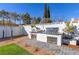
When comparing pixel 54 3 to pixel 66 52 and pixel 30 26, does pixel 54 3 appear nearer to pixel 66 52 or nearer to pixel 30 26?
pixel 30 26

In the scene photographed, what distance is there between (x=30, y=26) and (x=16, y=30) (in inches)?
13.7

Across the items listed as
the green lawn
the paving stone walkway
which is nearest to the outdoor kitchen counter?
the paving stone walkway

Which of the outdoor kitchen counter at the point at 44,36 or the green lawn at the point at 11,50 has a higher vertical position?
the outdoor kitchen counter at the point at 44,36

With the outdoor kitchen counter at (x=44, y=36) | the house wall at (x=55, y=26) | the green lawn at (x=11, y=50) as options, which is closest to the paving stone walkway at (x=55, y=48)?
the outdoor kitchen counter at (x=44, y=36)

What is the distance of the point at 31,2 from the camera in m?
4.90

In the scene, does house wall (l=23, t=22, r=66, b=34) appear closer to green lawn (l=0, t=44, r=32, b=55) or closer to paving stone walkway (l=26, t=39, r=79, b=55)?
paving stone walkway (l=26, t=39, r=79, b=55)

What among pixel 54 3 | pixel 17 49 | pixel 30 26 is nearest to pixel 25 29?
pixel 30 26

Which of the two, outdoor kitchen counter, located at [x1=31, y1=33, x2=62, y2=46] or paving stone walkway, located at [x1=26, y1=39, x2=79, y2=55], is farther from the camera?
outdoor kitchen counter, located at [x1=31, y1=33, x2=62, y2=46]

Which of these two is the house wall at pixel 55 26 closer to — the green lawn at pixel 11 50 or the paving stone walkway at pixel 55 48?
the paving stone walkway at pixel 55 48

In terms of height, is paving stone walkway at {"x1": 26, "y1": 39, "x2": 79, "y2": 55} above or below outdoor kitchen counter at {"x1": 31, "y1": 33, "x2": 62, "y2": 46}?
below

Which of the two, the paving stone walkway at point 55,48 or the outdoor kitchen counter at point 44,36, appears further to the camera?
the outdoor kitchen counter at point 44,36

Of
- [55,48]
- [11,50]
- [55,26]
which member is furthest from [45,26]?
[11,50]

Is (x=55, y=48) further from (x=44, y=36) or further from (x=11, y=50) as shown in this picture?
(x=11, y=50)

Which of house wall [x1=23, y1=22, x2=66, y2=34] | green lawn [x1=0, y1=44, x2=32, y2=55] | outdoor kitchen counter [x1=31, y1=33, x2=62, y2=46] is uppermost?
house wall [x1=23, y1=22, x2=66, y2=34]
